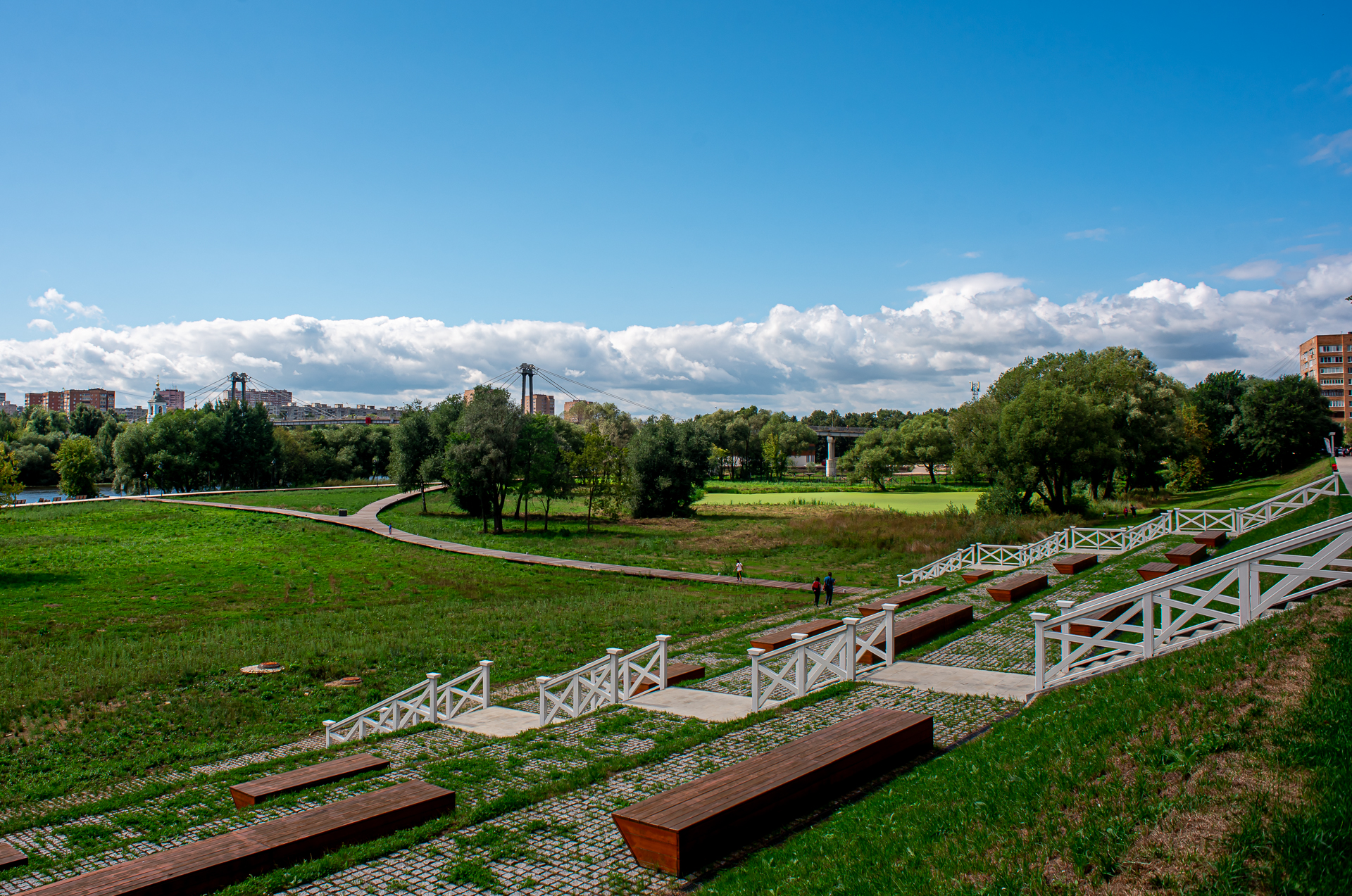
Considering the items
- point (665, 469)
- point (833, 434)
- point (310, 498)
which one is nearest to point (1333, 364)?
point (833, 434)

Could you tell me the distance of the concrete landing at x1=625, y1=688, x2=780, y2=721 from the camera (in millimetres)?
10219

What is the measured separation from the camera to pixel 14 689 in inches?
620

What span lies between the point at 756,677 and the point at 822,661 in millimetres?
1121

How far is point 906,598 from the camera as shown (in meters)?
18.4

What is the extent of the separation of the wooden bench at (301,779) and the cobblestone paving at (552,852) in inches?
118

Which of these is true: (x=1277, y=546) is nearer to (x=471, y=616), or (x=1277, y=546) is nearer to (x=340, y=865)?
(x=340, y=865)

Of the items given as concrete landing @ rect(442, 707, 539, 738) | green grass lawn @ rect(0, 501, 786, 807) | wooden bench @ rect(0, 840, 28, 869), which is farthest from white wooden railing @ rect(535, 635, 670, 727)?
wooden bench @ rect(0, 840, 28, 869)

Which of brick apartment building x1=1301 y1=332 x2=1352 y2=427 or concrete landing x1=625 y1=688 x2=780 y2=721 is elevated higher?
brick apartment building x1=1301 y1=332 x2=1352 y2=427

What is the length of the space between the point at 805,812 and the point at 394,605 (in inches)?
944

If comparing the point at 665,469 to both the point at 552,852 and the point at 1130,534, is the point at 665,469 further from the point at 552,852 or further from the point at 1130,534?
the point at 552,852

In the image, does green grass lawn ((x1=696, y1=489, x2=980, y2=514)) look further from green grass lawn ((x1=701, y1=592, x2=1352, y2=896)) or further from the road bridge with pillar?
green grass lawn ((x1=701, y1=592, x2=1352, y2=896))

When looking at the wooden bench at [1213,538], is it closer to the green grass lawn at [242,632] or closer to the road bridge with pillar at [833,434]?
the green grass lawn at [242,632]

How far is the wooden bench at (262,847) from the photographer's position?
5039mm

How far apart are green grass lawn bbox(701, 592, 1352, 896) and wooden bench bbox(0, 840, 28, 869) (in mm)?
6796
